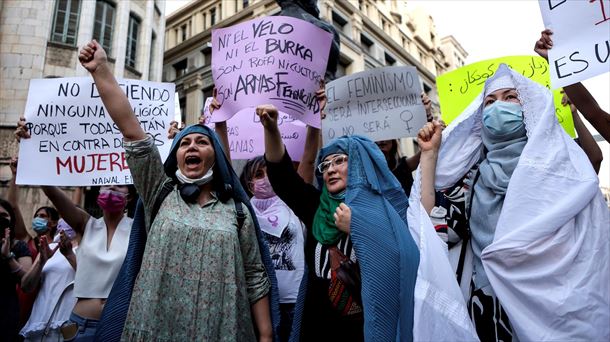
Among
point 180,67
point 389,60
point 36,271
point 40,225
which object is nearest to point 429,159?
point 36,271

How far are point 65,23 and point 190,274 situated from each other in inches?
648

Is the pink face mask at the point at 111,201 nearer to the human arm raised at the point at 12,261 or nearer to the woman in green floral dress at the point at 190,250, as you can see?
the human arm raised at the point at 12,261

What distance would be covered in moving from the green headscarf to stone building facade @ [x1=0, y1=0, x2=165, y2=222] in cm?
1325

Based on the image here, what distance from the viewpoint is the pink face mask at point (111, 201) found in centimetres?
300

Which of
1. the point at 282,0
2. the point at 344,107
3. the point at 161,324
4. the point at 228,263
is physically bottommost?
the point at 161,324

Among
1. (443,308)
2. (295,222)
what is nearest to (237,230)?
(295,222)

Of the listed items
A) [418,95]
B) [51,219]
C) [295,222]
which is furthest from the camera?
[51,219]

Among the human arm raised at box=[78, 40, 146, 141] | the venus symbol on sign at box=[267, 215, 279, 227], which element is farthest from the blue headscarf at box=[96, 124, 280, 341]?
the venus symbol on sign at box=[267, 215, 279, 227]

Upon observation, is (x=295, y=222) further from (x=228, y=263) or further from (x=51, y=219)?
(x=51, y=219)

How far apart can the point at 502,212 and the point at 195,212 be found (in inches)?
54.0

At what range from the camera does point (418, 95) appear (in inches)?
129

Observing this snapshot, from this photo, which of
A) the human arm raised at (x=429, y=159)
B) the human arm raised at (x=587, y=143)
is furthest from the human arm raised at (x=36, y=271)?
the human arm raised at (x=587, y=143)

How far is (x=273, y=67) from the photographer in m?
2.92

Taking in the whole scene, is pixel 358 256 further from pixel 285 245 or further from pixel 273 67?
pixel 273 67
